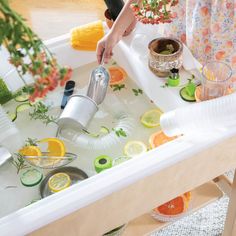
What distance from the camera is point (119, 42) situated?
3.79ft

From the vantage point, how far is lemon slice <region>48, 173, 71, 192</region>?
0.88 metres

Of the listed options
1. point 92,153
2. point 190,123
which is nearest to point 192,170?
point 190,123

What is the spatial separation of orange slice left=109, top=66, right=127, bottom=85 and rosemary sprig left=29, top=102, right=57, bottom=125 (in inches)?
8.1

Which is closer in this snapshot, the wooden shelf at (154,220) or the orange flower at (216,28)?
the orange flower at (216,28)

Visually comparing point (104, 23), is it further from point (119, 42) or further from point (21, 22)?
point (21, 22)

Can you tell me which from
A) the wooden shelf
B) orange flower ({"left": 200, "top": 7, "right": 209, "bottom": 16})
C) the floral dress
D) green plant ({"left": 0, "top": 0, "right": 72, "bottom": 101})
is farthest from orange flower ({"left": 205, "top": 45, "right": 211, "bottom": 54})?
green plant ({"left": 0, "top": 0, "right": 72, "bottom": 101})

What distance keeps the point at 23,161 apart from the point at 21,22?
2.27 feet

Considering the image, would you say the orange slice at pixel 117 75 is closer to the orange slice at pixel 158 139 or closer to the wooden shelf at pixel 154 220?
the orange slice at pixel 158 139

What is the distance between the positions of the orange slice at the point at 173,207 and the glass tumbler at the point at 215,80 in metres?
0.38

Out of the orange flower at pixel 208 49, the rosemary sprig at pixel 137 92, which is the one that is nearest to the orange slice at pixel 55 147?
the rosemary sprig at pixel 137 92

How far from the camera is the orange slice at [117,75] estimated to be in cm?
115

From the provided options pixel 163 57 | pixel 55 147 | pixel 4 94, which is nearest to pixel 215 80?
pixel 163 57

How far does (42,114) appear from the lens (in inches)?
42.5

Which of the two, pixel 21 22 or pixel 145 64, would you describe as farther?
pixel 145 64
